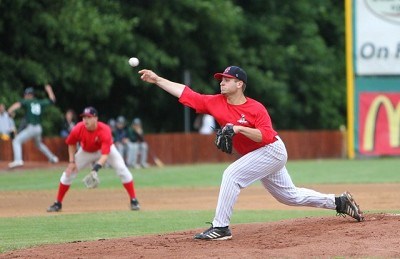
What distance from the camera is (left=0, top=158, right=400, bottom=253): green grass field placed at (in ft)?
38.1

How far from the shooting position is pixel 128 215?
14203 mm

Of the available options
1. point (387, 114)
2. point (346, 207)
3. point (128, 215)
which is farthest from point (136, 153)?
point (346, 207)

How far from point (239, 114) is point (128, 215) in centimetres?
458

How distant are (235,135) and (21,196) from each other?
29.8 ft

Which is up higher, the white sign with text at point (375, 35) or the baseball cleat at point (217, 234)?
the white sign with text at point (375, 35)

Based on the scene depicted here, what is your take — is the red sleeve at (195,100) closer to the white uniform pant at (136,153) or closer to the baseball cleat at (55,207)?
the baseball cleat at (55,207)

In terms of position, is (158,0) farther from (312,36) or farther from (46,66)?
(312,36)

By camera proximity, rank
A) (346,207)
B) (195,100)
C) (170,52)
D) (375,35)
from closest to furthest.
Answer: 1. (195,100)
2. (346,207)
3. (375,35)
4. (170,52)

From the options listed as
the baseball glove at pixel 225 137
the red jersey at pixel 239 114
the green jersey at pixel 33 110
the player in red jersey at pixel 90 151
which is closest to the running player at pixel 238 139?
the red jersey at pixel 239 114

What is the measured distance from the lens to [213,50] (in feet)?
114

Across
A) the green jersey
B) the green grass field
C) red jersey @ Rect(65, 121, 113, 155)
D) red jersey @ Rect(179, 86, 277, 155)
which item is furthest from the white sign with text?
red jersey @ Rect(179, 86, 277, 155)

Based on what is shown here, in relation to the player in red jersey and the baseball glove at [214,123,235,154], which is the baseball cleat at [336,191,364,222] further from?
the player in red jersey

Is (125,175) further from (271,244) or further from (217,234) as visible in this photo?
(271,244)

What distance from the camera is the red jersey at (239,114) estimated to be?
32.9 feet
